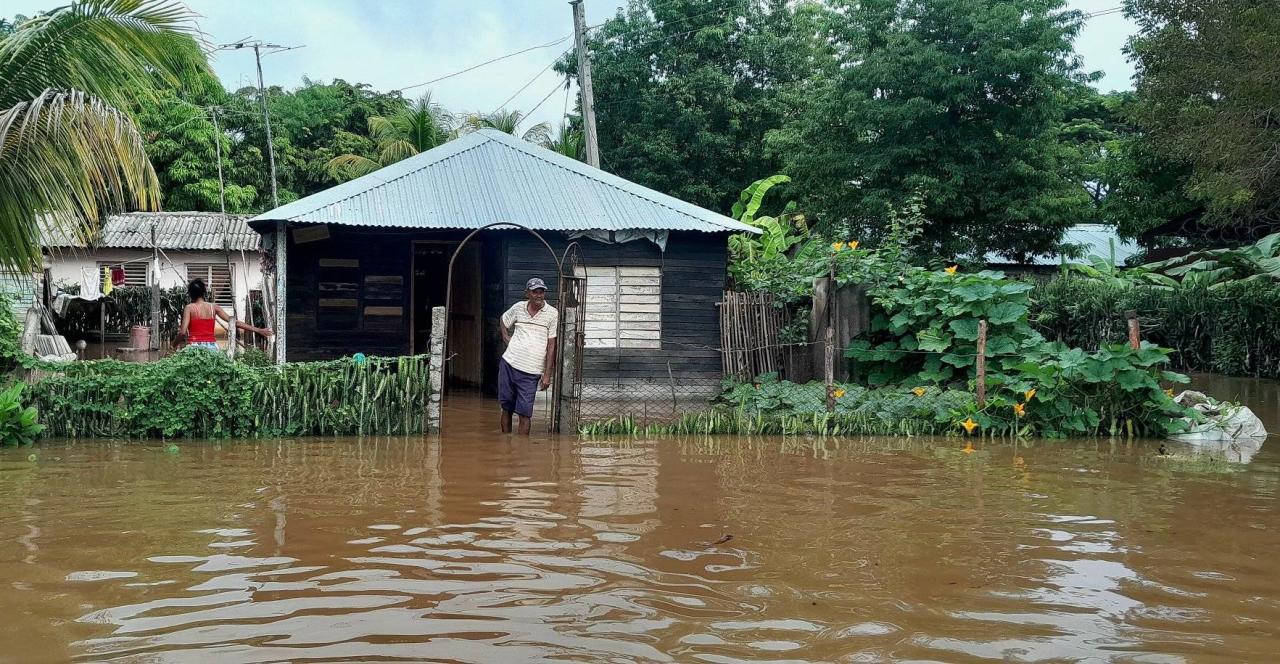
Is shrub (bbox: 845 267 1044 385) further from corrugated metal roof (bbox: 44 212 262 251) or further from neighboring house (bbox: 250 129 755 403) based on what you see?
corrugated metal roof (bbox: 44 212 262 251)

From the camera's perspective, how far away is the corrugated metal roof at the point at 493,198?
1355cm

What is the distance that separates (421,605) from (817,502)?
3.37m

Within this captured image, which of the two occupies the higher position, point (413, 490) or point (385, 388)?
point (385, 388)

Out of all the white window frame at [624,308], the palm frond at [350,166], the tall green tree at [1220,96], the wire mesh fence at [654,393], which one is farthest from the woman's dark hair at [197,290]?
the palm frond at [350,166]

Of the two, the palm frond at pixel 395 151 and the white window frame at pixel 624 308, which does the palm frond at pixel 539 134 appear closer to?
the palm frond at pixel 395 151

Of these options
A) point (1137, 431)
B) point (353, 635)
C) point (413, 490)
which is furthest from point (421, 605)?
point (1137, 431)

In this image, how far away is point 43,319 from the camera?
666 inches

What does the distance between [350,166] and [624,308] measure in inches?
700

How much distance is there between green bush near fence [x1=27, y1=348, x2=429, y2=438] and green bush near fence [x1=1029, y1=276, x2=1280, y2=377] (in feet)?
38.4

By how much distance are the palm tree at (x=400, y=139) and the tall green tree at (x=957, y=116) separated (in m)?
11.0

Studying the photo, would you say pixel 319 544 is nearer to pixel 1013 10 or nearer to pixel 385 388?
pixel 385 388

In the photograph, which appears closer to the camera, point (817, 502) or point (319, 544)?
point (319, 544)

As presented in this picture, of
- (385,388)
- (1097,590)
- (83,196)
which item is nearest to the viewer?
(1097,590)

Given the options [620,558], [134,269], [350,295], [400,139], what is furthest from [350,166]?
[620,558]
